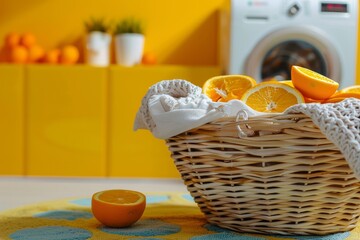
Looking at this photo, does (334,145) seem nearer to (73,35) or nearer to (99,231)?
(99,231)

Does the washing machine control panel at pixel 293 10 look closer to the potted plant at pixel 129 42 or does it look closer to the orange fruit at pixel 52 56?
the potted plant at pixel 129 42

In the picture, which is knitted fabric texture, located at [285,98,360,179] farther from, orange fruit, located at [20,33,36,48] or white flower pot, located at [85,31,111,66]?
orange fruit, located at [20,33,36,48]

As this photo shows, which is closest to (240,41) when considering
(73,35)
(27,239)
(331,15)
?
(331,15)

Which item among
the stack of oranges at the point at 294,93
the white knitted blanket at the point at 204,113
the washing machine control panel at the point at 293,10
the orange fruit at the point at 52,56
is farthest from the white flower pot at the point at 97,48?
the stack of oranges at the point at 294,93

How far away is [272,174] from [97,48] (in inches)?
89.1

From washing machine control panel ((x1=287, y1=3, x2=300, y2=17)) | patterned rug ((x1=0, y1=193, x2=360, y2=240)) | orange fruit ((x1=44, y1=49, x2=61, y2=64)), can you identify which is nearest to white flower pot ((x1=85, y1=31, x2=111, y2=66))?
orange fruit ((x1=44, y1=49, x2=61, y2=64))

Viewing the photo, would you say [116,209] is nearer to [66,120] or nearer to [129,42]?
[66,120]

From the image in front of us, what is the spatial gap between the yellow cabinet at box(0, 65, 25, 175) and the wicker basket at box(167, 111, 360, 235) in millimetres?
1995

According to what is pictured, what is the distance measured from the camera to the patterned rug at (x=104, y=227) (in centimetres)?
131

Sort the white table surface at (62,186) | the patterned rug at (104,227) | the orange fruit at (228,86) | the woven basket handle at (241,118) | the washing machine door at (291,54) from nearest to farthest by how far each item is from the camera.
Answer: the woven basket handle at (241,118), the patterned rug at (104,227), the orange fruit at (228,86), the white table surface at (62,186), the washing machine door at (291,54)

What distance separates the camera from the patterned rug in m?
1.31

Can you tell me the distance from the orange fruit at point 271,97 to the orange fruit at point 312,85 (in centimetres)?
2

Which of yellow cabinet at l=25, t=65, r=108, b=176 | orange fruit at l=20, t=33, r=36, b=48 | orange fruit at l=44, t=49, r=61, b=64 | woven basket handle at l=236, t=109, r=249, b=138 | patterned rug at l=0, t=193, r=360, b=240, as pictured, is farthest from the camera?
orange fruit at l=20, t=33, r=36, b=48

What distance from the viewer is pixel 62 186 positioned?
2.93 meters
